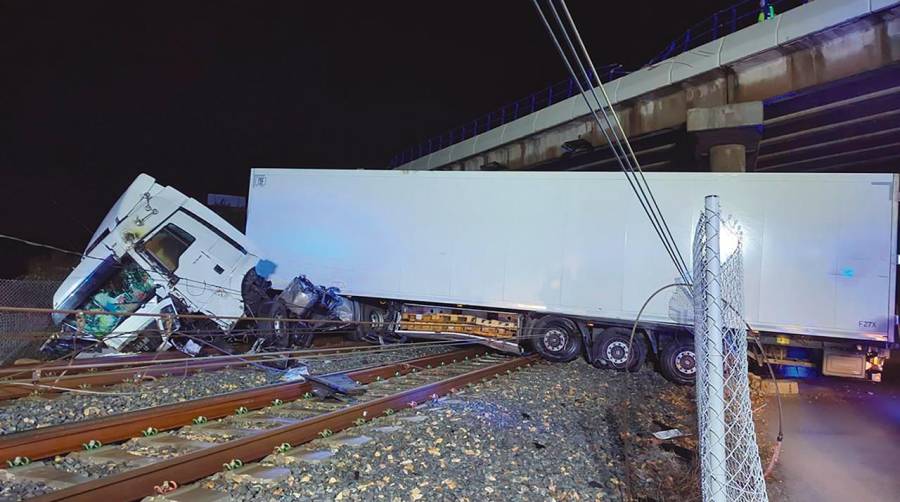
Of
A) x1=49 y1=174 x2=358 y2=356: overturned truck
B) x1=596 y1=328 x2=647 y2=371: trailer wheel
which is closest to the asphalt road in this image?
x1=596 y1=328 x2=647 y2=371: trailer wheel

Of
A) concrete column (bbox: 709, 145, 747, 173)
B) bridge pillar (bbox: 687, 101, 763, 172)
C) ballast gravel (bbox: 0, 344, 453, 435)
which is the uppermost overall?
bridge pillar (bbox: 687, 101, 763, 172)

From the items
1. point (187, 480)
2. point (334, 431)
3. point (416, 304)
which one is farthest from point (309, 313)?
point (187, 480)

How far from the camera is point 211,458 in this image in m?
4.18

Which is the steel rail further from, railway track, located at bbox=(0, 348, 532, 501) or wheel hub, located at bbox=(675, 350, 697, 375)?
wheel hub, located at bbox=(675, 350, 697, 375)

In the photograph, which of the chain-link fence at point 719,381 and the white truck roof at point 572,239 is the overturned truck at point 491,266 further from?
the chain-link fence at point 719,381

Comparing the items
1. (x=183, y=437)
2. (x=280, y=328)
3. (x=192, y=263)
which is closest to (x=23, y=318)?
(x=192, y=263)

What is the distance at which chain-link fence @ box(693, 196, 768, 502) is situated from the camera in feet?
8.93

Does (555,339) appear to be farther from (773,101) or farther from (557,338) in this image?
(773,101)

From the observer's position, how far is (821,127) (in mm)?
14711

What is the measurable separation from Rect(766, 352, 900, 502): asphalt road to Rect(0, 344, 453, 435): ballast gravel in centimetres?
649

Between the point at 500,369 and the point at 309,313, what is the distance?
412 centimetres

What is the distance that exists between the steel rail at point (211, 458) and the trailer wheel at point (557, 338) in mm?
4626

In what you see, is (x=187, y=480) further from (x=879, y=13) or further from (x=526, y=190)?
(x=879, y=13)

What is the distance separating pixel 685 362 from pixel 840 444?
3.04 m
